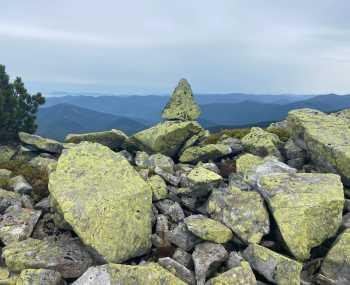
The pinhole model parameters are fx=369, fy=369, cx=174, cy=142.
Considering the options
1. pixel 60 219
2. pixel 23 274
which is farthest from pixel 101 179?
pixel 23 274

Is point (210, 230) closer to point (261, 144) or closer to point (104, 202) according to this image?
point (104, 202)

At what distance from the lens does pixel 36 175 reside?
21234 mm

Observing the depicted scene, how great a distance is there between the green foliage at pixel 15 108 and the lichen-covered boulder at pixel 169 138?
43.6ft

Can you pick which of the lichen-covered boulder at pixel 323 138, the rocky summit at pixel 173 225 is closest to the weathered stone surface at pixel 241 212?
the rocky summit at pixel 173 225

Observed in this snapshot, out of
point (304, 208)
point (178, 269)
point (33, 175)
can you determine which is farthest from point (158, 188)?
point (33, 175)

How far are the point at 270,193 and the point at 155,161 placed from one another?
29.5 ft

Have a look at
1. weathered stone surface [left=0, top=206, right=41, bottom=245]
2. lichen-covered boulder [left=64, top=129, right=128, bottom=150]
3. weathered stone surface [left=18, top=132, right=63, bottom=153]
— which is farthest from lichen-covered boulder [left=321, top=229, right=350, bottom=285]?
weathered stone surface [left=18, top=132, right=63, bottom=153]

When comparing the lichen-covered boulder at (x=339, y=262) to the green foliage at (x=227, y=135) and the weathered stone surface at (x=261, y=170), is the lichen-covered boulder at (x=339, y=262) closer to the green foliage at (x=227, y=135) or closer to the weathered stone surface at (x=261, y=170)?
the weathered stone surface at (x=261, y=170)

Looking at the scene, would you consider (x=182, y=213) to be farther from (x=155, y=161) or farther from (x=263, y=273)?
(x=155, y=161)

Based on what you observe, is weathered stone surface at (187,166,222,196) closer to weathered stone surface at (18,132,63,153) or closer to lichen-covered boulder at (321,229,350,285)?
lichen-covered boulder at (321,229,350,285)

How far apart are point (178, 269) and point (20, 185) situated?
33.1ft

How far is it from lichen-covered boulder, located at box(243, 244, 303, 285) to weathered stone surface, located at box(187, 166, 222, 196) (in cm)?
437

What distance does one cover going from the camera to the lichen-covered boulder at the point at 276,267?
13320 millimetres

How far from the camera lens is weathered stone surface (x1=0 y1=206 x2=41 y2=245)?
1512 cm
